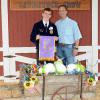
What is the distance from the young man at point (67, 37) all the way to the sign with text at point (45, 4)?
2.38 feet

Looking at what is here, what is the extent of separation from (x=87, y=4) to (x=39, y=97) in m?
3.53

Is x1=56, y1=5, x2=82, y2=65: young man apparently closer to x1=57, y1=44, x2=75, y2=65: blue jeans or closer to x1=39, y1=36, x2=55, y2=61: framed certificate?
x1=57, y1=44, x2=75, y2=65: blue jeans

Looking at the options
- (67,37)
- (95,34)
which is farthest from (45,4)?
(95,34)

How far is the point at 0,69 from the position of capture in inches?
282

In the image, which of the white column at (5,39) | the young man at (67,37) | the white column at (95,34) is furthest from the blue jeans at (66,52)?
the white column at (5,39)

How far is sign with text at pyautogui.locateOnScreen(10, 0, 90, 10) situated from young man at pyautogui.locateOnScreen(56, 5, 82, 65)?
28.6 inches

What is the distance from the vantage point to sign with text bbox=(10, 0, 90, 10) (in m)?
6.94

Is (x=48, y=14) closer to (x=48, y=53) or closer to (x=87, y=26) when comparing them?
(x=48, y=53)

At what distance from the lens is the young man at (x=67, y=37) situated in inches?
248

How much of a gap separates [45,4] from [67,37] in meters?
1.00

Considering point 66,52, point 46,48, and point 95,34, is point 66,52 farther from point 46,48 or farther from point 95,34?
point 95,34

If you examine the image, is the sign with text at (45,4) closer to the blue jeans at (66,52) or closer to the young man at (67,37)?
the young man at (67,37)

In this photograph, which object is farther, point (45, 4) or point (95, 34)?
point (95, 34)

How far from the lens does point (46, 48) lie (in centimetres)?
614
